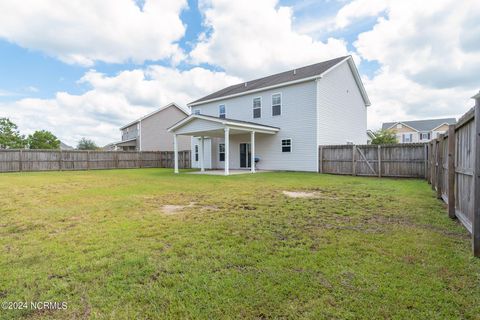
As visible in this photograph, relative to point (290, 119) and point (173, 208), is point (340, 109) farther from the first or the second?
point (173, 208)

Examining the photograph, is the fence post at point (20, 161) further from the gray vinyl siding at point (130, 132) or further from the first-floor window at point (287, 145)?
the first-floor window at point (287, 145)

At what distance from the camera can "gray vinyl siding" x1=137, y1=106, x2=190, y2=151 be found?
28.5 meters

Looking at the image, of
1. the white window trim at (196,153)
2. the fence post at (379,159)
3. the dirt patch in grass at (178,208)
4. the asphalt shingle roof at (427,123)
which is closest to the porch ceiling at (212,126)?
the white window trim at (196,153)

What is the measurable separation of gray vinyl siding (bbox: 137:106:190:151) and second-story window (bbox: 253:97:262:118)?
49.2 feet

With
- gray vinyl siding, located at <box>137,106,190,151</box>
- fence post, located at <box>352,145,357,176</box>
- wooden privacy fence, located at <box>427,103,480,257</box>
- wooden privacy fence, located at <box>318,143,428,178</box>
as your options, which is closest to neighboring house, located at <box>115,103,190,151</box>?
gray vinyl siding, located at <box>137,106,190,151</box>

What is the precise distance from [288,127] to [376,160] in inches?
223

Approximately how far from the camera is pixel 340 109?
17344 mm

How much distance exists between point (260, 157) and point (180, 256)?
15163 millimetres

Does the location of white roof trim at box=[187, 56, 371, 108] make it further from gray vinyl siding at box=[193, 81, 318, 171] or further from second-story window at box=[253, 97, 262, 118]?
second-story window at box=[253, 97, 262, 118]

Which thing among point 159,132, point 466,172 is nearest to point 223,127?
point 466,172

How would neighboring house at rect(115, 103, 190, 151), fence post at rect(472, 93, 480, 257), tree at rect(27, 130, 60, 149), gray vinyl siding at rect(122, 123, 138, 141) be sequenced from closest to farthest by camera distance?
fence post at rect(472, 93, 480, 257) → neighboring house at rect(115, 103, 190, 151) → gray vinyl siding at rect(122, 123, 138, 141) → tree at rect(27, 130, 60, 149)

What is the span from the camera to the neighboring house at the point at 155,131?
28.3 m

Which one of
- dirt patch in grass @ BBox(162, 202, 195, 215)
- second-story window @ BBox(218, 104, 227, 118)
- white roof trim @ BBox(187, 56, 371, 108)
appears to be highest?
white roof trim @ BBox(187, 56, 371, 108)

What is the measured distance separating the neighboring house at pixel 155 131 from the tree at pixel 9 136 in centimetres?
2015
